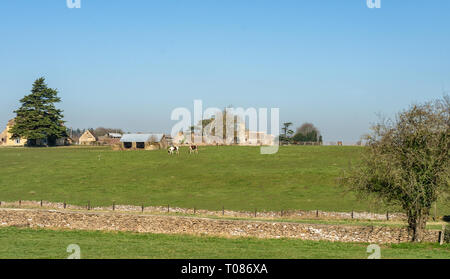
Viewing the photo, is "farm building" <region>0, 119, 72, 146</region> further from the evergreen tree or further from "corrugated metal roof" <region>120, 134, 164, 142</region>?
"corrugated metal roof" <region>120, 134, 164, 142</region>

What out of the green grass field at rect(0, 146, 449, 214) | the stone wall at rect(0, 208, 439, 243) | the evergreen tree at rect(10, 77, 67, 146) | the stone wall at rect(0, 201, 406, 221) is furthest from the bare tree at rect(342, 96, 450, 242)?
the evergreen tree at rect(10, 77, 67, 146)

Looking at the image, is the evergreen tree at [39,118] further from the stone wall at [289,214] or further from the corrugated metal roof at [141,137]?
the stone wall at [289,214]

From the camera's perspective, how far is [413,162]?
3095cm

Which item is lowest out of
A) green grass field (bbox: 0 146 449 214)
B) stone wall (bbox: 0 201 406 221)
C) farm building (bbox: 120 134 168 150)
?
stone wall (bbox: 0 201 406 221)

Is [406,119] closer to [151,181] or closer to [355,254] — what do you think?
[355,254]

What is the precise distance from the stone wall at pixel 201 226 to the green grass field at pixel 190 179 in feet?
40.6

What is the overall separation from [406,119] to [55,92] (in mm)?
120915

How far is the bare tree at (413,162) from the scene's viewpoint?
30.4 m

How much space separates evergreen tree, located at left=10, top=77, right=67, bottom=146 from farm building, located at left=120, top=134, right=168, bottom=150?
2732cm

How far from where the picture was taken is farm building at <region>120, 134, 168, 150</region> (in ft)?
360

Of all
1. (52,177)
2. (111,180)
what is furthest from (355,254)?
(52,177)

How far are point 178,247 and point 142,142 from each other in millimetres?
84454

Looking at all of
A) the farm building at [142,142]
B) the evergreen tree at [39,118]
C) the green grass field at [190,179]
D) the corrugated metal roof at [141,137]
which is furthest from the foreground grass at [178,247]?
the evergreen tree at [39,118]

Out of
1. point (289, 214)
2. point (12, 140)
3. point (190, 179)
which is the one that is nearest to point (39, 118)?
point (12, 140)
